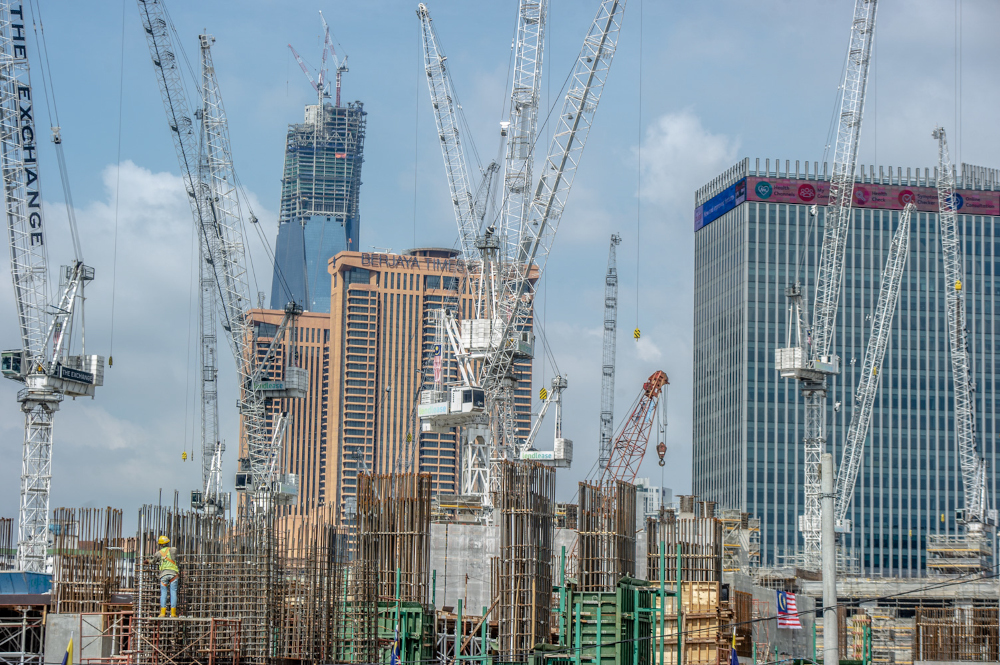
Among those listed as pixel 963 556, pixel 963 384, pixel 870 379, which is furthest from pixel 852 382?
pixel 963 556

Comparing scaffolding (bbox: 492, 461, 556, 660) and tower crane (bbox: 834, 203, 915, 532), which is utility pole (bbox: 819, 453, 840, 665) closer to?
scaffolding (bbox: 492, 461, 556, 660)

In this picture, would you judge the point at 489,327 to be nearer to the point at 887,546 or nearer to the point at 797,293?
the point at 797,293

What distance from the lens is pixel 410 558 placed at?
54.2 metres

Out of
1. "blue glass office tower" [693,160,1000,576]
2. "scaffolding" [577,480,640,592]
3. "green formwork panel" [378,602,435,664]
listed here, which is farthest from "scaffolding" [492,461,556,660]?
"blue glass office tower" [693,160,1000,576]

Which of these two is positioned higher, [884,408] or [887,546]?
[884,408]

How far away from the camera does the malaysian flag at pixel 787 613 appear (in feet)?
167

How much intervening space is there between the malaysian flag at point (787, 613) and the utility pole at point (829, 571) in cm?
1305

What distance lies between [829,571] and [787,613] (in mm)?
16314

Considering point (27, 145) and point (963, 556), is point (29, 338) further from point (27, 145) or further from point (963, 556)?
point (963, 556)

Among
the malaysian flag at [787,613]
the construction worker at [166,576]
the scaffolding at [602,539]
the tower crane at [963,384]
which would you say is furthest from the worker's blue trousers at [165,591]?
the tower crane at [963,384]

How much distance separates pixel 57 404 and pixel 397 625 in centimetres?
5255

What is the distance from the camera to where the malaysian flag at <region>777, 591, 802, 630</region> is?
50750 mm

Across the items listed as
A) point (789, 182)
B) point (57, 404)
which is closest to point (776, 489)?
point (789, 182)

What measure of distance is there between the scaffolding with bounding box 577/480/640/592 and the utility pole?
14.5 m
